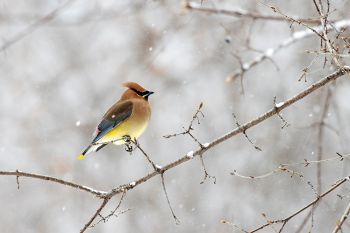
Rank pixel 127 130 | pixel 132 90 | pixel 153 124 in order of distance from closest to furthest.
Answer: pixel 127 130 < pixel 132 90 < pixel 153 124

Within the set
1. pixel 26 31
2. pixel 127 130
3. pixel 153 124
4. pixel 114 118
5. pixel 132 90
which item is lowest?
pixel 127 130

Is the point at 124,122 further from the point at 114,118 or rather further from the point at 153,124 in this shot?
the point at 153,124

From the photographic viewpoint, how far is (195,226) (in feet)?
38.5

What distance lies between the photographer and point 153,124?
12.8 m

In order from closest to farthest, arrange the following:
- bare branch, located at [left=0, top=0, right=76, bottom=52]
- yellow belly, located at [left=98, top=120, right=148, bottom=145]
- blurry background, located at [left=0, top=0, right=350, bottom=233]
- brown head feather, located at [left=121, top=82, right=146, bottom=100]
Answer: yellow belly, located at [left=98, top=120, right=148, bottom=145] < bare branch, located at [left=0, top=0, right=76, bottom=52] < brown head feather, located at [left=121, top=82, right=146, bottom=100] < blurry background, located at [left=0, top=0, right=350, bottom=233]

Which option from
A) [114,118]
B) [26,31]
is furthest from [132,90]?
[26,31]

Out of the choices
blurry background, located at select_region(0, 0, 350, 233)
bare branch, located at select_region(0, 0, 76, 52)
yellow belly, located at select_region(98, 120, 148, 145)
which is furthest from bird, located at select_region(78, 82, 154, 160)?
blurry background, located at select_region(0, 0, 350, 233)

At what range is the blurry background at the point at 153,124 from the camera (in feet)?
36.5

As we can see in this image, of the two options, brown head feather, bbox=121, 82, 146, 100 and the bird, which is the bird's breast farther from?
brown head feather, bbox=121, 82, 146, 100

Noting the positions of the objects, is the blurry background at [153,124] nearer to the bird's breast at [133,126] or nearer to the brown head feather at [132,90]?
the brown head feather at [132,90]

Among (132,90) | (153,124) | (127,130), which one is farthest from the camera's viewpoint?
(153,124)

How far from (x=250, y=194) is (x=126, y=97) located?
20.9 ft

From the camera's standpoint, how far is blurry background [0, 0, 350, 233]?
11.1 meters

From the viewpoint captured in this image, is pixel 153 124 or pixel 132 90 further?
pixel 153 124
